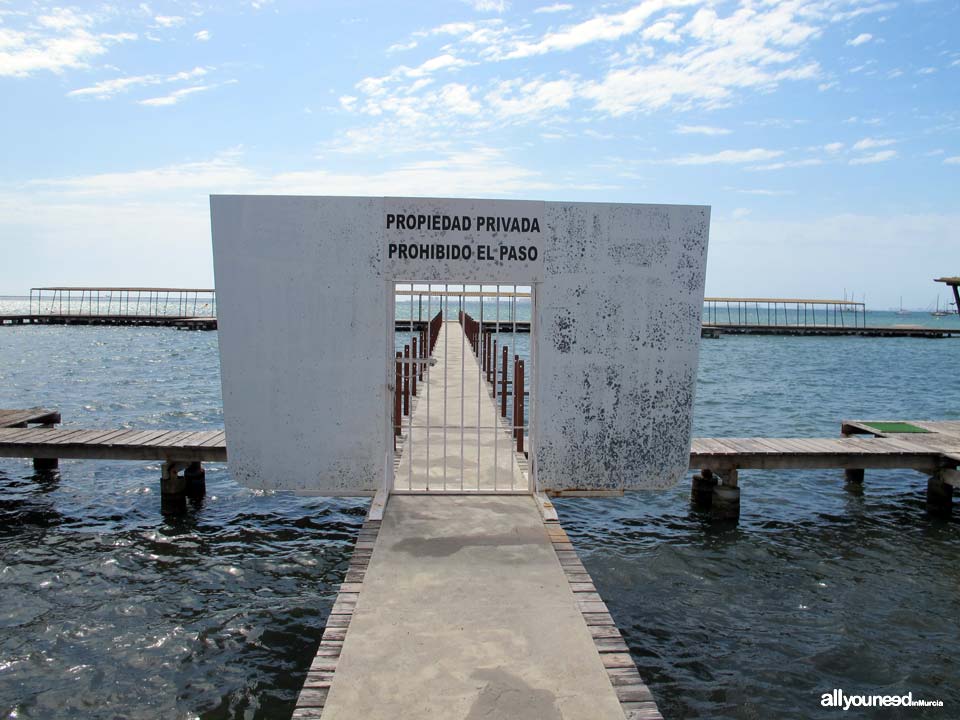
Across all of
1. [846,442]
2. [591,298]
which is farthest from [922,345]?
[591,298]

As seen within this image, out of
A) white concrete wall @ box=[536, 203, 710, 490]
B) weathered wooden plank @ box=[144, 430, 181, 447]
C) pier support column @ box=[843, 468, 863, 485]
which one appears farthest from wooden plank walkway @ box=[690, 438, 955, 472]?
weathered wooden plank @ box=[144, 430, 181, 447]

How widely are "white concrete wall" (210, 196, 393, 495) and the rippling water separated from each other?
6.42 ft

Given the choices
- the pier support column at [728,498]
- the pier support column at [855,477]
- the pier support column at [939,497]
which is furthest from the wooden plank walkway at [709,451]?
the pier support column at [855,477]

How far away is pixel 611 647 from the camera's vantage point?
5.16 m

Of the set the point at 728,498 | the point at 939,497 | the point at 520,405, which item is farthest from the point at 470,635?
the point at 939,497

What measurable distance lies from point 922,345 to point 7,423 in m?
78.4

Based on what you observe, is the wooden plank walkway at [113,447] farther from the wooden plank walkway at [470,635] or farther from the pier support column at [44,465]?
the wooden plank walkway at [470,635]

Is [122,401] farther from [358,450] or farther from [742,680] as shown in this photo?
[742,680]

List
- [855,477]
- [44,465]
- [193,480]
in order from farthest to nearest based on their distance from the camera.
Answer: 1. [855,477]
2. [44,465]
3. [193,480]

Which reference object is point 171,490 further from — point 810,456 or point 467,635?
point 810,456

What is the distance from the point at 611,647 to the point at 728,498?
8.03 meters

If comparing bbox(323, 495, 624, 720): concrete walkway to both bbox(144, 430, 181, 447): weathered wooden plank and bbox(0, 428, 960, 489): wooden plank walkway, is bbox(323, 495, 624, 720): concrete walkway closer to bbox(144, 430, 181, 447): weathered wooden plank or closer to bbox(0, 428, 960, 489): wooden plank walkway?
bbox(0, 428, 960, 489): wooden plank walkway

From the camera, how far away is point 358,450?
8.43 metres

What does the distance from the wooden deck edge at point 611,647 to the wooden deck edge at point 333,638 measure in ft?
5.77
